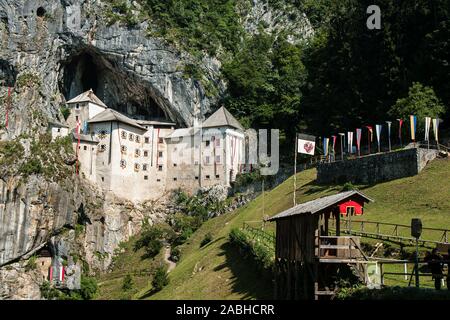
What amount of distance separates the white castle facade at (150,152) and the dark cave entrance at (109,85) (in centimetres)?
608

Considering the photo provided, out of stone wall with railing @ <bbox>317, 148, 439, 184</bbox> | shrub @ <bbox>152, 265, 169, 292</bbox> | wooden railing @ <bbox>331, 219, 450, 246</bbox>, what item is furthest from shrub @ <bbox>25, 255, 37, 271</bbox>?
wooden railing @ <bbox>331, 219, 450, 246</bbox>

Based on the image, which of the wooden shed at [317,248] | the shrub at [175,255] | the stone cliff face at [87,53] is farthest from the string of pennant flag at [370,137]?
the stone cliff face at [87,53]

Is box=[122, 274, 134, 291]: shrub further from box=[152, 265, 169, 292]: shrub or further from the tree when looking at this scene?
the tree

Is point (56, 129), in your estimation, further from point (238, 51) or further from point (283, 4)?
point (283, 4)

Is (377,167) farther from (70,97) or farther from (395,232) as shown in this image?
(70,97)

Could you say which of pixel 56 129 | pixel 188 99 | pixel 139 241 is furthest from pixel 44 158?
pixel 188 99

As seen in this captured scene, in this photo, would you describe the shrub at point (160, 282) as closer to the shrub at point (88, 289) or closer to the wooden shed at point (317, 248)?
the wooden shed at point (317, 248)

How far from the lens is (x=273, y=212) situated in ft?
173

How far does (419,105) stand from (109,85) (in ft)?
176

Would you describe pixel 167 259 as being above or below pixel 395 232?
below

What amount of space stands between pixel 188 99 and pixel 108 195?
64.8 feet

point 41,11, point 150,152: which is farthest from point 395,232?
point 41,11

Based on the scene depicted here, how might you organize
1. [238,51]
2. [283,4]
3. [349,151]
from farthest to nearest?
[283,4] < [238,51] < [349,151]

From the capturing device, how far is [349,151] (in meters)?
64.8
